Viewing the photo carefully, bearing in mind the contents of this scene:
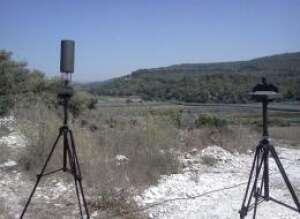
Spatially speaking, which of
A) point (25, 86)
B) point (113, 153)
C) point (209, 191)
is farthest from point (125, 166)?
point (25, 86)

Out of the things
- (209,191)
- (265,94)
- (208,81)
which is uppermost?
(208,81)

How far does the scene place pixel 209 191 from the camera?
463 cm

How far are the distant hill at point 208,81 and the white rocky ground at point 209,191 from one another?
234cm

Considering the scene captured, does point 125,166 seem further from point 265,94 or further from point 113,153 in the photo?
point 265,94

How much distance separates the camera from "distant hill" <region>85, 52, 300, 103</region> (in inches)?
461

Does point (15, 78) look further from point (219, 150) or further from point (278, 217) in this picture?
point (278, 217)

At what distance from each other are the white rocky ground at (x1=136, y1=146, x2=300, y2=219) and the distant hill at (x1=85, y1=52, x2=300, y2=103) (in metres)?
2.34

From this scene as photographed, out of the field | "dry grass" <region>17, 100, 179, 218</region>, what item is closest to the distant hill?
the field

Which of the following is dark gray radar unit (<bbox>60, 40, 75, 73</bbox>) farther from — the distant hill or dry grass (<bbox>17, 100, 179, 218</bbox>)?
the distant hill

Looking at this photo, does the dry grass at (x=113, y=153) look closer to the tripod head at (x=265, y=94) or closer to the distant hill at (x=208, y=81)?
the tripod head at (x=265, y=94)

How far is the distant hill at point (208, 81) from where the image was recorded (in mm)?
11704

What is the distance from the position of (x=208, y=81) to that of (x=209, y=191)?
56.5 ft

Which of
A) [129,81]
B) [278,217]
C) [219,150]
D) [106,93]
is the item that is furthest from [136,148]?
[129,81]

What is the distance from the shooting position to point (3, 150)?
613cm
